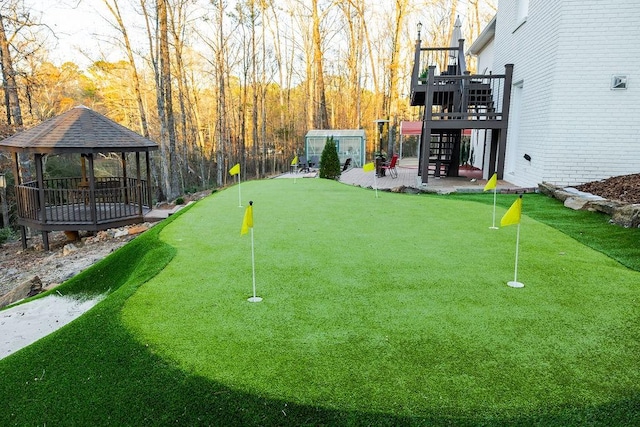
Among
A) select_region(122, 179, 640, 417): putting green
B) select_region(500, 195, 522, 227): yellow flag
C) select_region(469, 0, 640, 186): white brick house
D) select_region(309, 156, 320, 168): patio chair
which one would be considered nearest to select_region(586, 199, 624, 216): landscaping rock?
select_region(122, 179, 640, 417): putting green

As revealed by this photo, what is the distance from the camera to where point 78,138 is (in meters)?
10.0

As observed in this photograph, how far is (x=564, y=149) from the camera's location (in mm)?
8922

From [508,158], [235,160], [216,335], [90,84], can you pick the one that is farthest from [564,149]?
[90,84]

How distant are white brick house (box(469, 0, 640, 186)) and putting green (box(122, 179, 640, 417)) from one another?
4193 millimetres

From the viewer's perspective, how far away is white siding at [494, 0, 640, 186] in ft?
27.5

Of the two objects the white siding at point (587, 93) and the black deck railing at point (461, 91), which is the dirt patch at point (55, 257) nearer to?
the black deck railing at point (461, 91)

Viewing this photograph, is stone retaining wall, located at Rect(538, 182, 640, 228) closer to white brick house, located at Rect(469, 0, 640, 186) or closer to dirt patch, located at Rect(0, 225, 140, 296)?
white brick house, located at Rect(469, 0, 640, 186)

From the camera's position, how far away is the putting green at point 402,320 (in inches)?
88.8

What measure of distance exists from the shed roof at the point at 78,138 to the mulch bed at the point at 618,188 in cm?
1006

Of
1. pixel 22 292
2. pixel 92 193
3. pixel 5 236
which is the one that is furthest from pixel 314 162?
pixel 22 292

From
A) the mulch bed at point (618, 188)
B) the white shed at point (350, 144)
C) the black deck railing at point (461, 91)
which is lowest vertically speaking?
the mulch bed at point (618, 188)

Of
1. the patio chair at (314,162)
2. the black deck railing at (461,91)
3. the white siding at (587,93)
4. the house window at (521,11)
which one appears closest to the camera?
the white siding at (587,93)

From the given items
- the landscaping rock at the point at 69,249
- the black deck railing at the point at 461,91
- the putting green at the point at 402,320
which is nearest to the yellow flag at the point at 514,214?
the putting green at the point at 402,320

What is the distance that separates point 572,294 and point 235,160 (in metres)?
29.3
